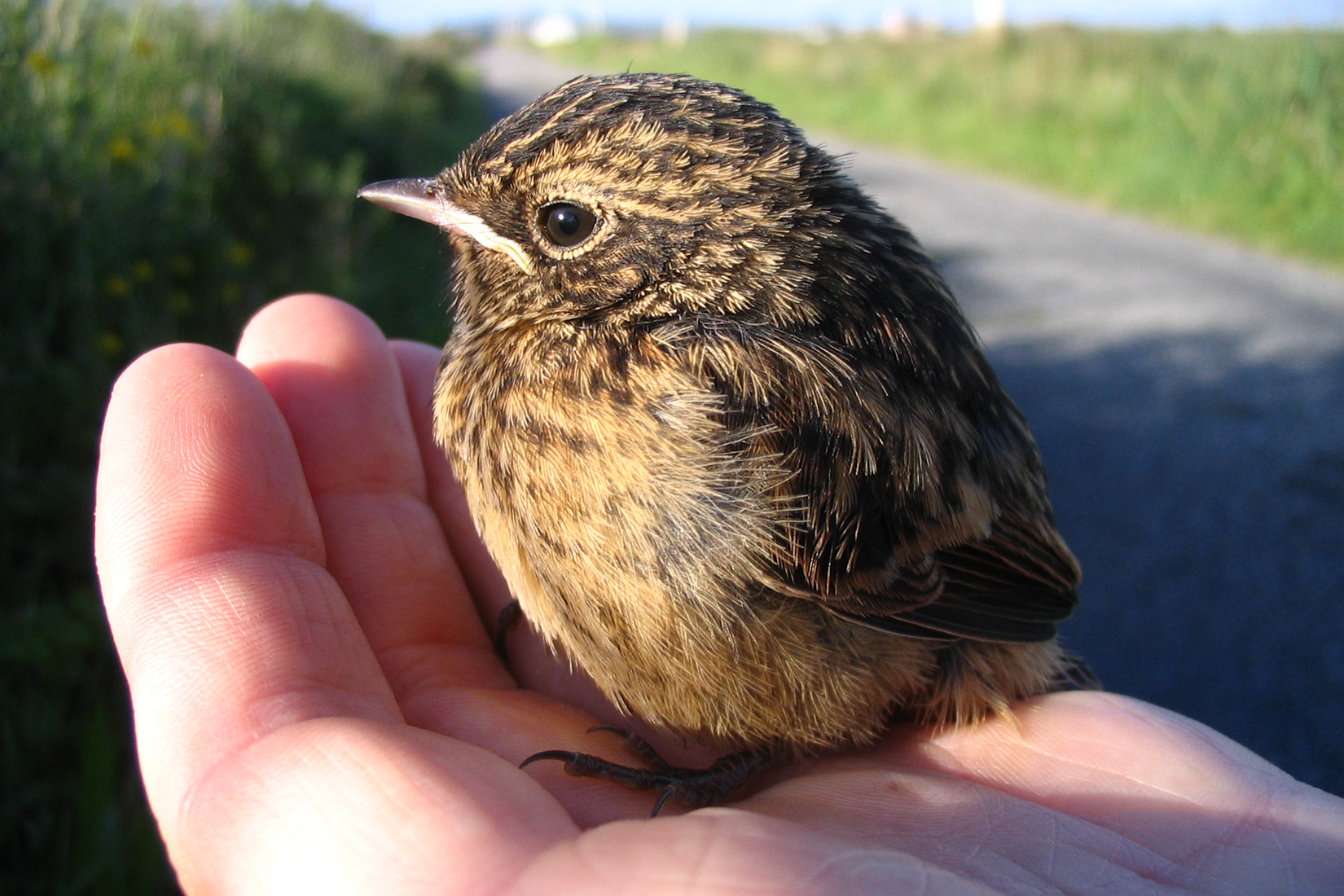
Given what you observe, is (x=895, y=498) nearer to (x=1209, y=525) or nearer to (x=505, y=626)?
(x=505, y=626)

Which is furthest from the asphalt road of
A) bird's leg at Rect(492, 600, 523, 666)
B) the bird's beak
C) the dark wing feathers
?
bird's leg at Rect(492, 600, 523, 666)

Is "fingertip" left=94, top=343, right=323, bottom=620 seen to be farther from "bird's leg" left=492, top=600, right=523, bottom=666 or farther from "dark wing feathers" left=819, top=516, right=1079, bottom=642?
"dark wing feathers" left=819, top=516, right=1079, bottom=642

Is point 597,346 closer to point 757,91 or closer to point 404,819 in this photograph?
point 404,819

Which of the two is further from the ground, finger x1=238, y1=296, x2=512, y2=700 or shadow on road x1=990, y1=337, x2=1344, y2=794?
finger x1=238, y1=296, x2=512, y2=700

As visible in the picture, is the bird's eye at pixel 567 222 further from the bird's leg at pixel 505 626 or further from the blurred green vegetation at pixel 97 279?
the bird's leg at pixel 505 626

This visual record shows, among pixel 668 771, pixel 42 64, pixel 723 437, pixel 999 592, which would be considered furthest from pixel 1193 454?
pixel 42 64
